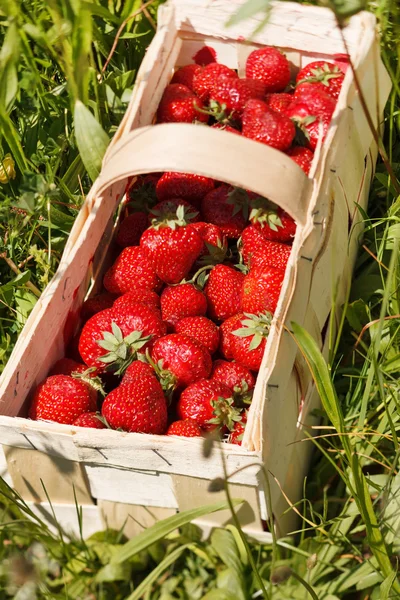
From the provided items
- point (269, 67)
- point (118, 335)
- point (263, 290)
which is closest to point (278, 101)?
point (269, 67)

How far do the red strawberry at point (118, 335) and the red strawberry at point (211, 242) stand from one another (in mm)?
185

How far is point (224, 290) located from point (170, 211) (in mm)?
193

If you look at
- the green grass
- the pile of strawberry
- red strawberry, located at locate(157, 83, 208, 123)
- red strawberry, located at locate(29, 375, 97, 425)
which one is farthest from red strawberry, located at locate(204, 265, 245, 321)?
red strawberry, located at locate(157, 83, 208, 123)

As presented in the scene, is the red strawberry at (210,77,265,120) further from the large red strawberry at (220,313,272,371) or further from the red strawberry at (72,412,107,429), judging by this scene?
the red strawberry at (72,412,107,429)

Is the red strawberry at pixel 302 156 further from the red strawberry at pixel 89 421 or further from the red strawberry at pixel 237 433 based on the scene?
the red strawberry at pixel 89 421

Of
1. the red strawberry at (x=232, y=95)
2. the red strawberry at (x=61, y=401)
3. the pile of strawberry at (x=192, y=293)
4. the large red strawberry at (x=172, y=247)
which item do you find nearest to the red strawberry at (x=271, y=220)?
the pile of strawberry at (x=192, y=293)

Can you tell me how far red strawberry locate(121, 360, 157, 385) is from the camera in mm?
1232

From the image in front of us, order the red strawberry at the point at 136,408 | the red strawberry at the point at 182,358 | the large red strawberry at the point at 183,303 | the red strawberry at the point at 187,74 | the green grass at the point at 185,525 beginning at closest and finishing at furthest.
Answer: the green grass at the point at 185,525, the red strawberry at the point at 136,408, the red strawberry at the point at 182,358, the large red strawberry at the point at 183,303, the red strawberry at the point at 187,74

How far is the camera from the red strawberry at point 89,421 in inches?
47.3

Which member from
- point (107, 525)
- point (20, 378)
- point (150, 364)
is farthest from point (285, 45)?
point (107, 525)

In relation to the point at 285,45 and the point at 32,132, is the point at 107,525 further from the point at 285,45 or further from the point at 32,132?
the point at 285,45

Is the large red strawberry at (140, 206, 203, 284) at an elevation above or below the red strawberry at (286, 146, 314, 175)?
below

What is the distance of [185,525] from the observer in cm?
123

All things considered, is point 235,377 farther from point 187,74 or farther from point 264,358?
point 187,74
